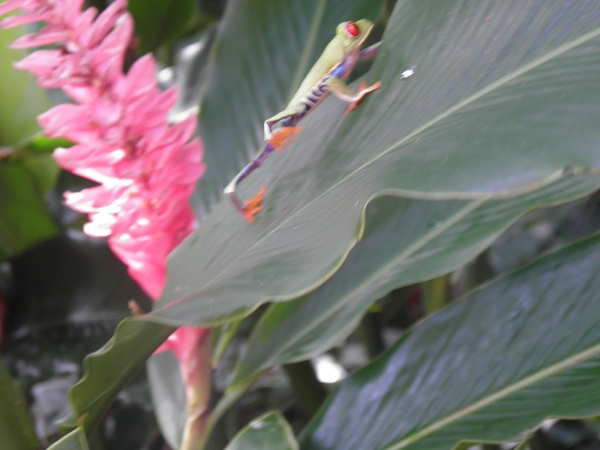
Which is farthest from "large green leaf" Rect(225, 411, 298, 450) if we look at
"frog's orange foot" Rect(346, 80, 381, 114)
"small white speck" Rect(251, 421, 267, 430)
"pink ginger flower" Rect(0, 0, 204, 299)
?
"frog's orange foot" Rect(346, 80, 381, 114)

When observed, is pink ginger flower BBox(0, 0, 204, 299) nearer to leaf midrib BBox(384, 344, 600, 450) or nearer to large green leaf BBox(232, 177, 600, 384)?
large green leaf BBox(232, 177, 600, 384)

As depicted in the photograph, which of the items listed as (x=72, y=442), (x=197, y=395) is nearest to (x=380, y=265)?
(x=197, y=395)

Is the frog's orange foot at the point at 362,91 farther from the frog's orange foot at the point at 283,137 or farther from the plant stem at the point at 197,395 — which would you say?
the plant stem at the point at 197,395

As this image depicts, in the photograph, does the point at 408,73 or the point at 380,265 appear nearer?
the point at 408,73

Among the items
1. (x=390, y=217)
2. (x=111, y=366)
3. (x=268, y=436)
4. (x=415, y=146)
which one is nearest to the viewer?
(x=415, y=146)

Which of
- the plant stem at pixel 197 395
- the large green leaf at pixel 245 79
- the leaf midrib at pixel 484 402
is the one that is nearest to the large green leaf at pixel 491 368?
the leaf midrib at pixel 484 402

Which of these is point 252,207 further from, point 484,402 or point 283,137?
point 484,402

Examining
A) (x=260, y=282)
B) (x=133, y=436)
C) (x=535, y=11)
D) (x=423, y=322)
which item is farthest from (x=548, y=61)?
(x=133, y=436)
